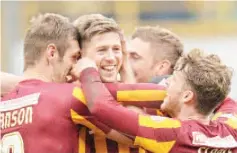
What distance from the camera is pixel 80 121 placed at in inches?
146

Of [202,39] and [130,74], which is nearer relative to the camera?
[130,74]

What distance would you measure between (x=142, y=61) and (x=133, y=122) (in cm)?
109

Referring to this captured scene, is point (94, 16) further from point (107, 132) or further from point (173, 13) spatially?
point (173, 13)

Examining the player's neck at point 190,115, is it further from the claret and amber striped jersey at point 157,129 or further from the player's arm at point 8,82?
the player's arm at point 8,82

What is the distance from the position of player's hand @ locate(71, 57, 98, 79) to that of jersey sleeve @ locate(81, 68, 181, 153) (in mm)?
133

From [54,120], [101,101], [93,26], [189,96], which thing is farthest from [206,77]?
[54,120]

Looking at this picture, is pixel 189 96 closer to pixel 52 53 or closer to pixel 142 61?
pixel 52 53

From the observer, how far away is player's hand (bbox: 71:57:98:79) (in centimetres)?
380

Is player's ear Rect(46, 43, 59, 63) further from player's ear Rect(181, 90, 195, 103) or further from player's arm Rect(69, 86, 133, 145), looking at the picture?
player's ear Rect(181, 90, 195, 103)

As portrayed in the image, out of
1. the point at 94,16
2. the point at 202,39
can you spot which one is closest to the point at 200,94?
the point at 94,16

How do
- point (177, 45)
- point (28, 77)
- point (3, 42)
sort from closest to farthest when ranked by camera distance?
point (28, 77) → point (177, 45) → point (3, 42)

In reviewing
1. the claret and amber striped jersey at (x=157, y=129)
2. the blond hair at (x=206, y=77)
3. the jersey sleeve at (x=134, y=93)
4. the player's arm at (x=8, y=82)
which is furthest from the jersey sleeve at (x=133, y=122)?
the player's arm at (x=8, y=82)

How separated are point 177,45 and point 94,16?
32.4 inches

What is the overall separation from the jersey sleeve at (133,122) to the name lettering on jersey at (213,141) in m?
0.10
